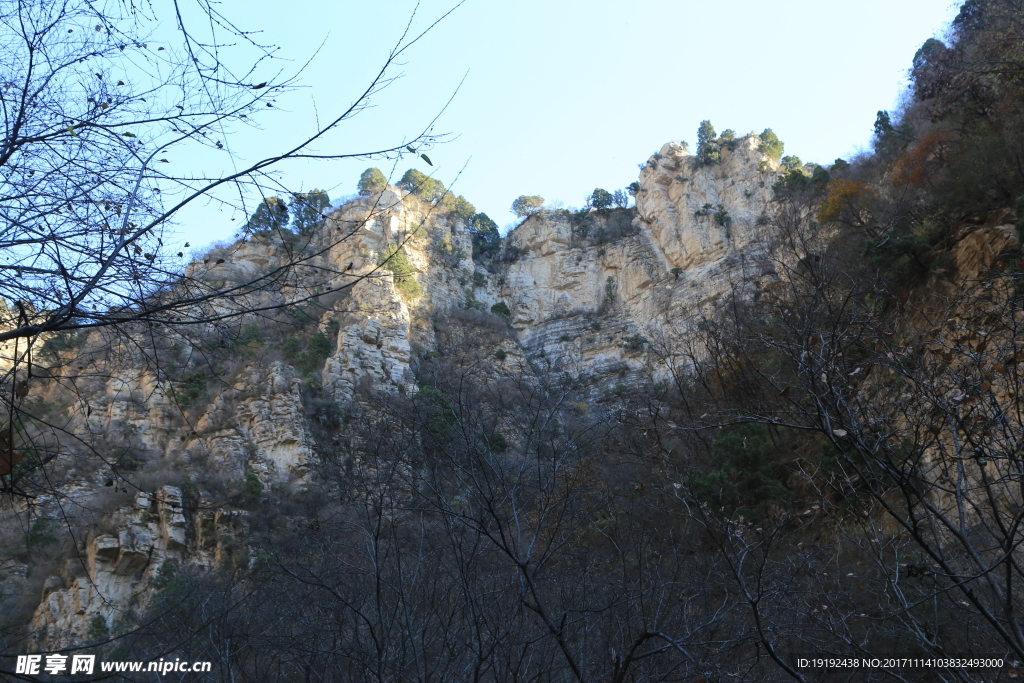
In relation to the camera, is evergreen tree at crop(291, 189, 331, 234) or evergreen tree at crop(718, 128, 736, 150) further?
evergreen tree at crop(718, 128, 736, 150)

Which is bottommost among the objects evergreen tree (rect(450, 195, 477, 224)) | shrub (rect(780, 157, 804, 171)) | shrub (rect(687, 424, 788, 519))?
shrub (rect(687, 424, 788, 519))

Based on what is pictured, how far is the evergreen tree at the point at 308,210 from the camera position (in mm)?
2861

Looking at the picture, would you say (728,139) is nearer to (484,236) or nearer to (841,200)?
(484,236)

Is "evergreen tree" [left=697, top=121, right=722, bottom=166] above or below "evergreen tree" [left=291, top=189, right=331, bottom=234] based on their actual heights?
above

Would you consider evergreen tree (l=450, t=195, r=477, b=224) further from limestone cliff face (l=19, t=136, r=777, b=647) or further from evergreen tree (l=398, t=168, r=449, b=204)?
evergreen tree (l=398, t=168, r=449, b=204)

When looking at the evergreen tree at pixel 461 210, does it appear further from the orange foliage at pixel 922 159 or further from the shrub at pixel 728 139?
the orange foliage at pixel 922 159

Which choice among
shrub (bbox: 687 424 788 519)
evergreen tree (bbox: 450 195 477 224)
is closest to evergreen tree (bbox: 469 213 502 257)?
evergreen tree (bbox: 450 195 477 224)

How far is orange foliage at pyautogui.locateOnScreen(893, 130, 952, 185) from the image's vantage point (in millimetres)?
11070

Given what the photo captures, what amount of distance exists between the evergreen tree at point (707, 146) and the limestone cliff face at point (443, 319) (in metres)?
0.45

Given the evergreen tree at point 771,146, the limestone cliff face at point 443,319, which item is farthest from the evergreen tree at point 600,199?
the evergreen tree at point 771,146

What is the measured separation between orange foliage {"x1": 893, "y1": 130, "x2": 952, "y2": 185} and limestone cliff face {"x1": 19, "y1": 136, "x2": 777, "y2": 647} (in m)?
6.15

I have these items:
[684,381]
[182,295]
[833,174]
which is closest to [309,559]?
[182,295]

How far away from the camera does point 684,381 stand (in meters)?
15.5

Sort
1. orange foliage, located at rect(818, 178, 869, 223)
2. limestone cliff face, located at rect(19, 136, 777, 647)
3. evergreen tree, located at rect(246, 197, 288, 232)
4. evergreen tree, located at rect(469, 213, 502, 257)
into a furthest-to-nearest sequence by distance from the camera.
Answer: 1. evergreen tree, located at rect(469, 213, 502, 257)
2. limestone cliff face, located at rect(19, 136, 777, 647)
3. orange foliage, located at rect(818, 178, 869, 223)
4. evergreen tree, located at rect(246, 197, 288, 232)
